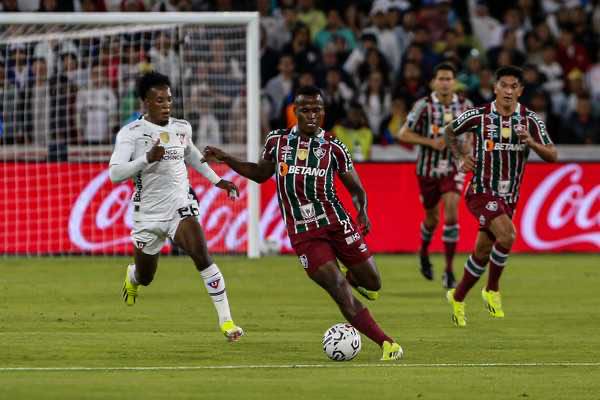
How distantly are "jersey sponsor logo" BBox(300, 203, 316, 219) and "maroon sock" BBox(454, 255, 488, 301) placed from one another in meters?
2.67

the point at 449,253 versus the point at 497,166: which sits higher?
the point at 497,166

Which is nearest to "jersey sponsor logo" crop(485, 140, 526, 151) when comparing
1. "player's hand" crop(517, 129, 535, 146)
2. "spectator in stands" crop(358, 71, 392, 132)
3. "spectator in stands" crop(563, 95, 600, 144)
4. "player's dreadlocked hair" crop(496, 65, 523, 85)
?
"player's dreadlocked hair" crop(496, 65, 523, 85)

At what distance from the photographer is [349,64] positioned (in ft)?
74.0

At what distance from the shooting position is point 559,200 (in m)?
19.9

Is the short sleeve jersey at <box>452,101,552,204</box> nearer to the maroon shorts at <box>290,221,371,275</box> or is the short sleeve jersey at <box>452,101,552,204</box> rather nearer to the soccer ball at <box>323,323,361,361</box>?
the maroon shorts at <box>290,221,371,275</box>

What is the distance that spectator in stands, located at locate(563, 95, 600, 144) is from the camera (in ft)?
72.7

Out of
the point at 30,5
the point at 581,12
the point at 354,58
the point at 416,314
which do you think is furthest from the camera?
the point at 581,12

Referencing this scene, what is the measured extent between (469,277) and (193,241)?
278cm

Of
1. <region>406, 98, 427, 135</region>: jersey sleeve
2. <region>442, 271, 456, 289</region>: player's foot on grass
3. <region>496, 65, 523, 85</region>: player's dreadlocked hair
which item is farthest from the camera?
<region>406, 98, 427, 135</region>: jersey sleeve

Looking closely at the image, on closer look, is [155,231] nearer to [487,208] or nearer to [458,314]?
[458,314]

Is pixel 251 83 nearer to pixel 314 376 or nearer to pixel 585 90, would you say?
pixel 585 90

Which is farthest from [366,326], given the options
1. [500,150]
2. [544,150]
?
[500,150]

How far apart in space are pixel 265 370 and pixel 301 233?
4.19 feet

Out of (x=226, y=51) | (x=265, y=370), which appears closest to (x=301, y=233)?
(x=265, y=370)
